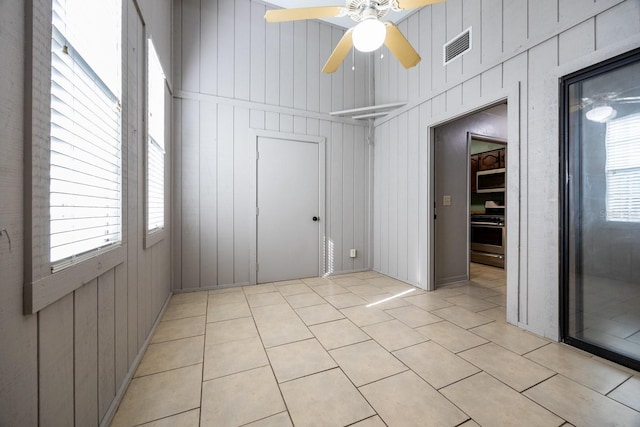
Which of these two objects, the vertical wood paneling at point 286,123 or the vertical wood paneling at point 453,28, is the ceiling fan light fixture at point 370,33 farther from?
the vertical wood paneling at point 286,123

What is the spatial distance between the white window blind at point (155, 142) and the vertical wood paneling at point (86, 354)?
1.14 meters

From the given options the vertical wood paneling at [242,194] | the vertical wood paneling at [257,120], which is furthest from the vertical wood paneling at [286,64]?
the vertical wood paneling at [242,194]

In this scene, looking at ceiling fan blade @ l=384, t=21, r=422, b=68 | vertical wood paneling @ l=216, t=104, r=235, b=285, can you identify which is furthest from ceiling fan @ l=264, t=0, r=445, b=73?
vertical wood paneling @ l=216, t=104, r=235, b=285

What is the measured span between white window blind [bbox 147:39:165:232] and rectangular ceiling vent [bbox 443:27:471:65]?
126 inches

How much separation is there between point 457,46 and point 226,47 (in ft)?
9.88

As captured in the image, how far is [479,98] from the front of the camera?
2680 mm

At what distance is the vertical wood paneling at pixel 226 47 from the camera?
342 centimetres

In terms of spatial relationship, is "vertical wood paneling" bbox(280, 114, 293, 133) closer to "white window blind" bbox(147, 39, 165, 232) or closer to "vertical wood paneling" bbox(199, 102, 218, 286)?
"vertical wood paneling" bbox(199, 102, 218, 286)

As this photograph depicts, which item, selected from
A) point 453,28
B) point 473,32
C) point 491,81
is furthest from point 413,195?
point 453,28

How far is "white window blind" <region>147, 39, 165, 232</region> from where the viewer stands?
222 centimetres

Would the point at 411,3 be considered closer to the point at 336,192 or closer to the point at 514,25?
the point at 514,25

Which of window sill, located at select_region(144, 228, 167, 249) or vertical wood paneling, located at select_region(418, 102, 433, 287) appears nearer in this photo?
window sill, located at select_region(144, 228, 167, 249)

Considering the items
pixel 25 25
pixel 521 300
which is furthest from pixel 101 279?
pixel 521 300

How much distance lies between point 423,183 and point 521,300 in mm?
1690
